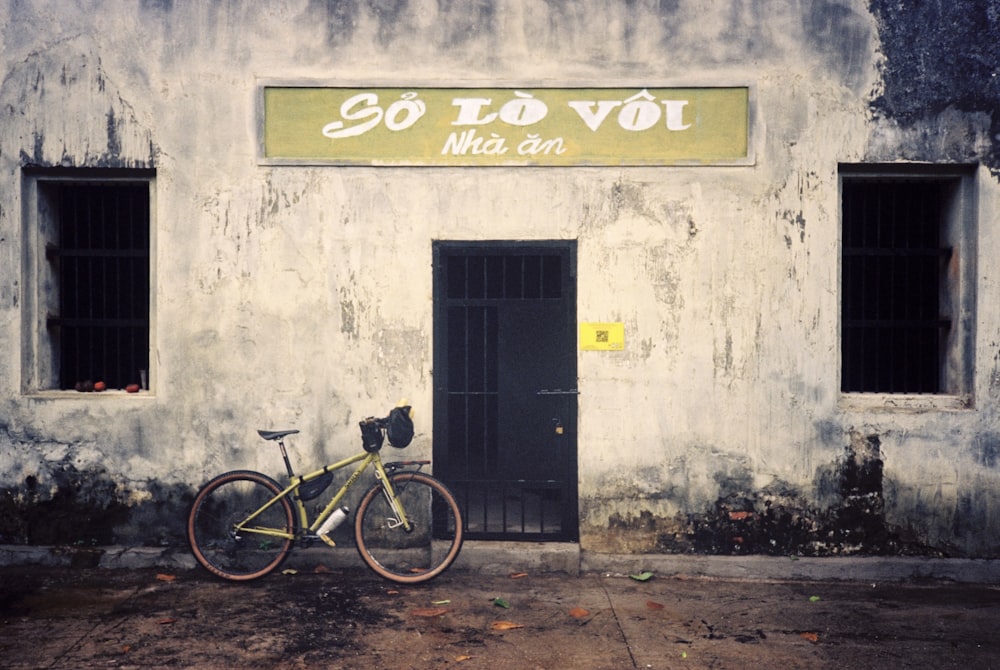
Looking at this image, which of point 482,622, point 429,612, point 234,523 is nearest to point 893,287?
point 482,622

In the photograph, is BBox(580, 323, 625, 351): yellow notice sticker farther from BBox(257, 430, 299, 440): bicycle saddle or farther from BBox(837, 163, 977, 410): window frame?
BBox(257, 430, 299, 440): bicycle saddle

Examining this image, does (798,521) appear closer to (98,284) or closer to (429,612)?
(429,612)

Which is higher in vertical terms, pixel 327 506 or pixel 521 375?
pixel 521 375

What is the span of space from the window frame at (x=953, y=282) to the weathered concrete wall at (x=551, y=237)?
0.35 feet

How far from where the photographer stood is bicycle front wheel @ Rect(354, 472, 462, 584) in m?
6.26

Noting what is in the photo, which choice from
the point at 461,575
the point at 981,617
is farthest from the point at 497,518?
the point at 981,617

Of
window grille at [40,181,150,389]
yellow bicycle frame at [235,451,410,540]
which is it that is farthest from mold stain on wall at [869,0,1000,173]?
window grille at [40,181,150,389]

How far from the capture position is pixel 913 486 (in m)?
6.41

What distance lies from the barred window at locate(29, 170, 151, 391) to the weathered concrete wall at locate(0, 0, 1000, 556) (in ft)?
0.99

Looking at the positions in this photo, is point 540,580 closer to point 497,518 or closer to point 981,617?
point 497,518

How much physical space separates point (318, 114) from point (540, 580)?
4042 millimetres

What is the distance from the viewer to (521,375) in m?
6.75

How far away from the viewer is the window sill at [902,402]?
6.46m

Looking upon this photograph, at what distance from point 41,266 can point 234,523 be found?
8.68 feet
